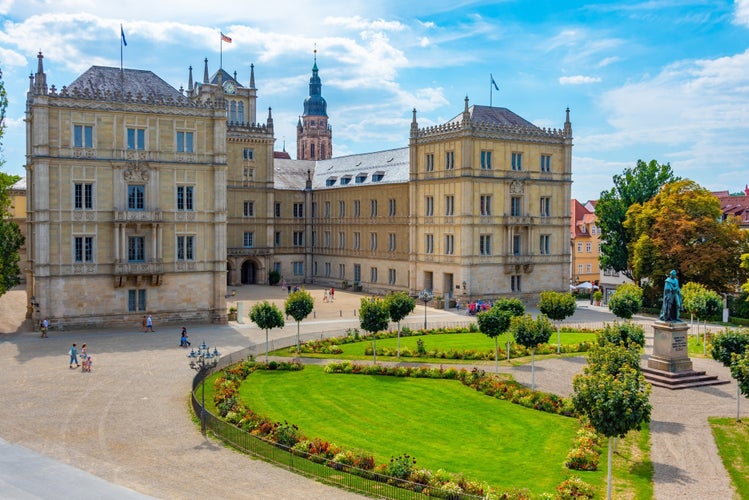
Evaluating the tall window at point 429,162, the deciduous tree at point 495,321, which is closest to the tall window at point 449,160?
the tall window at point 429,162

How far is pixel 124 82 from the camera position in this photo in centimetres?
6241

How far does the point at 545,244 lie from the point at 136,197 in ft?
148

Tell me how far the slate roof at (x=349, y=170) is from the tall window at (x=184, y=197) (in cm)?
3112

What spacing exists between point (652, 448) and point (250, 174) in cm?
7679

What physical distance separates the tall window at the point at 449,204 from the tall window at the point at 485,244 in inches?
166

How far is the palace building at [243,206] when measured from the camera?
187 feet

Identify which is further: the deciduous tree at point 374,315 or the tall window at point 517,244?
the tall window at point 517,244

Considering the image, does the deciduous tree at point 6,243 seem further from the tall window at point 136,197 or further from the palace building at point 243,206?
the tall window at point 136,197

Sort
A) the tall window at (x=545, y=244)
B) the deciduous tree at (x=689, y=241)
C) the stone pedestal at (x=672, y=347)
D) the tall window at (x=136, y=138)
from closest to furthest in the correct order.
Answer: the stone pedestal at (x=672, y=347) < the tall window at (x=136, y=138) < the deciduous tree at (x=689, y=241) < the tall window at (x=545, y=244)

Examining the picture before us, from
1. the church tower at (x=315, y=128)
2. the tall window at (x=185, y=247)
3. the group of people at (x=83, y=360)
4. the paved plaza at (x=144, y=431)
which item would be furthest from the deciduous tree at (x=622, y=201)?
the church tower at (x=315, y=128)

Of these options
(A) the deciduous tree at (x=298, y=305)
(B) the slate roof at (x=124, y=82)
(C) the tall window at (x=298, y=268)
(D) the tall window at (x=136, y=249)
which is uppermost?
(B) the slate roof at (x=124, y=82)

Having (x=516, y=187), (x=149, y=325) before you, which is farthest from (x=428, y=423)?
(x=516, y=187)

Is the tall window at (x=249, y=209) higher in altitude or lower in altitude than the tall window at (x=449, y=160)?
lower

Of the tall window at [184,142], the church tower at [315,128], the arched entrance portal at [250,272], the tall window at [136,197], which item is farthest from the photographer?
the church tower at [315,128]
